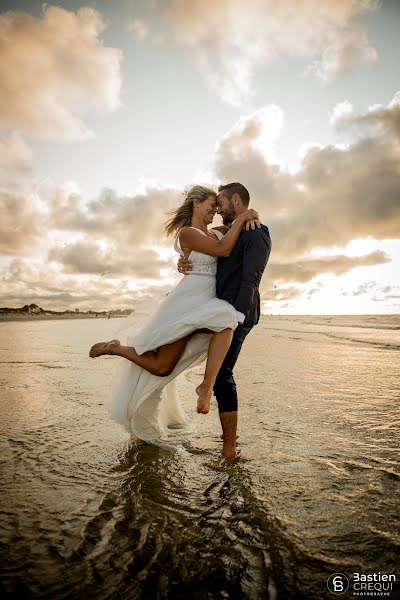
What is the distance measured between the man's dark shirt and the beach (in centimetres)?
141

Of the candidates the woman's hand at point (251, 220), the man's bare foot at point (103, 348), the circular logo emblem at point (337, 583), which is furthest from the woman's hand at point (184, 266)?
the circular logo emblem at point (337, 583)

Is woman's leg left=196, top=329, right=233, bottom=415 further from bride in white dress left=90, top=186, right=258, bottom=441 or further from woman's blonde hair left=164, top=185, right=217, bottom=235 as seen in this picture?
woman's blonde hair left=164, top=185, right=217, bottom=235

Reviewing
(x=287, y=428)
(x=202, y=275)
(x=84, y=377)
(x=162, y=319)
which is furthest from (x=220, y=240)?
(x=84, y=377)

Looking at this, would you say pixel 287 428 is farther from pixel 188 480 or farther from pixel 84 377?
pixel 84 377

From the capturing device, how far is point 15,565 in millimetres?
1774

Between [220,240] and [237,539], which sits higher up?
[220,240]

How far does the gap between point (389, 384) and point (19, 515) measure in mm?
6343

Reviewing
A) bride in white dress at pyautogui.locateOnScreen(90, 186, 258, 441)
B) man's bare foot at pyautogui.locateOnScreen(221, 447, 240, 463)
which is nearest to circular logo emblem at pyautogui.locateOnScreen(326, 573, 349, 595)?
man's bare foot at pyautogui.locateOnScreen(221, 447, 240, 463)

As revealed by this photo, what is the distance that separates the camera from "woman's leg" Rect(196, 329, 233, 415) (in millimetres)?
3107

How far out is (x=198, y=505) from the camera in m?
2.36

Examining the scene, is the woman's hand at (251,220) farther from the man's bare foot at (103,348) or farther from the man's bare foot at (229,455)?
the man's bare foot at (229,455)

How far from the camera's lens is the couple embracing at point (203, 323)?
327 centimetres

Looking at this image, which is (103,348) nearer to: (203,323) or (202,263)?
(203,323)

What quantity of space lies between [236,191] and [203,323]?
5.01 ft
